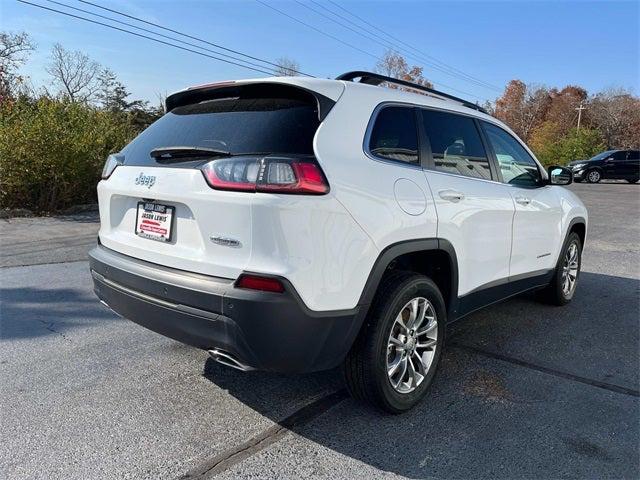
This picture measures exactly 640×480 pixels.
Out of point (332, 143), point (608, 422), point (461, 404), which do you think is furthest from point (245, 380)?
point (608, 422)

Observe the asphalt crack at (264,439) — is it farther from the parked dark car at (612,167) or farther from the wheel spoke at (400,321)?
the parked dark car at (612,167)

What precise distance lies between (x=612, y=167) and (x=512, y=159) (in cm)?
2688

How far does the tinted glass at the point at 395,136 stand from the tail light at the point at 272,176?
0.50m

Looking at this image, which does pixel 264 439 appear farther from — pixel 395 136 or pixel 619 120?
pixel 619 120

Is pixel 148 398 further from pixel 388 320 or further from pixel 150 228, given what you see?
pixel 388 320

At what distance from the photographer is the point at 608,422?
9.76 feet

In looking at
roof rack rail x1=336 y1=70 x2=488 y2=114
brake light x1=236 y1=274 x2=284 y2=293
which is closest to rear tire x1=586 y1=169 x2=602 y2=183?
A: roof rack rail x1=336 y1=70 x2=488 y2=114

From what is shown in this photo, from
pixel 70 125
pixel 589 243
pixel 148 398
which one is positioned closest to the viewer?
pixel 148 398

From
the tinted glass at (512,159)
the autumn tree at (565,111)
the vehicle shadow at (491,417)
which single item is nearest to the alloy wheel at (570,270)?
the vehicle shadow at (491,417)

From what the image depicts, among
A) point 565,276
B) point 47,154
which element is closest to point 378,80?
point 565,276

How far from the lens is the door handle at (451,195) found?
318 centimetres

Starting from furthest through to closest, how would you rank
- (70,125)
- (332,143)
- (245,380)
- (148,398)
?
(70,125)
(245,380)
(148,398)
(332,143)

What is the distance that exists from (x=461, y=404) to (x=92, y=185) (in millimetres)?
11195

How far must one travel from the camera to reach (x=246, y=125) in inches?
105
